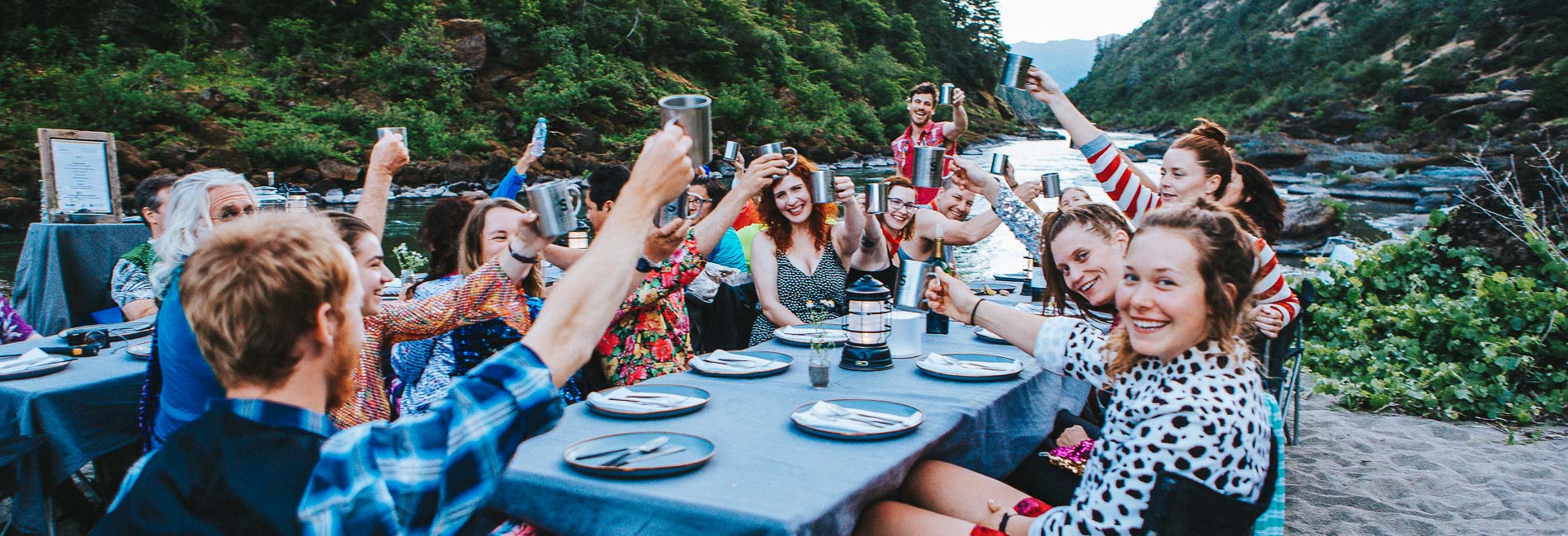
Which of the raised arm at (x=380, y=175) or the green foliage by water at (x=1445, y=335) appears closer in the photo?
the raised arm at (x=380, y=175)

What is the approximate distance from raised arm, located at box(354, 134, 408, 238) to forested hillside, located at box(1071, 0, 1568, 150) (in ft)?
76.3

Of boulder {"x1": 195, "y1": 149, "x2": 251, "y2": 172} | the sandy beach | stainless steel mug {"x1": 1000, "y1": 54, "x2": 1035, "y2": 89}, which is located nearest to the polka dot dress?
stainless steel mug {"x1": 1000, "y1": 54, "x2": 1035, "y2": 89}

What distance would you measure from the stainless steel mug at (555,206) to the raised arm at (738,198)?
953mm

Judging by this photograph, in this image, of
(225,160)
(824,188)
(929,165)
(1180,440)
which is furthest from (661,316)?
(225,160)

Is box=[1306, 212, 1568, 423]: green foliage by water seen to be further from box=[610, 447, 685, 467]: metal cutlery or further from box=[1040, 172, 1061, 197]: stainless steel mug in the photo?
box=[610, 447, 685, 467]: metal cutlery

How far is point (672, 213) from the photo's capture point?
236cm

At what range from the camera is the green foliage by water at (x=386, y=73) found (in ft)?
64.8

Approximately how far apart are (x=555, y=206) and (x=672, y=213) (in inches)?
19.2

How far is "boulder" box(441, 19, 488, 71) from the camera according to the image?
26.9 m

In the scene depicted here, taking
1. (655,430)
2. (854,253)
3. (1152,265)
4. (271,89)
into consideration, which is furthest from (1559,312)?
(271,89)

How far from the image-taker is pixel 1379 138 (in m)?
38.8

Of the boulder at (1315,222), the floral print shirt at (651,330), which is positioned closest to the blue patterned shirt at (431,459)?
the floral print shirt at (651,330)

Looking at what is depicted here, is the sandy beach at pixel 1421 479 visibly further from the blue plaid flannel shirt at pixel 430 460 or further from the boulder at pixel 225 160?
the boulder at pixel 225 160

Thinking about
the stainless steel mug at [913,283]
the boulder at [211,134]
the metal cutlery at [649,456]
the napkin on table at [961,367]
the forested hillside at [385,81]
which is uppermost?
the forested hillside at [385,81]
